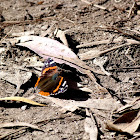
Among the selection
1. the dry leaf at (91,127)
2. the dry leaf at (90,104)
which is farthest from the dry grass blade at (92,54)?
the dry leaf at (91,127)

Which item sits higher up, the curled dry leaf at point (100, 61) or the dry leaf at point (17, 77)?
the curled dry leaf at point (100, 61)

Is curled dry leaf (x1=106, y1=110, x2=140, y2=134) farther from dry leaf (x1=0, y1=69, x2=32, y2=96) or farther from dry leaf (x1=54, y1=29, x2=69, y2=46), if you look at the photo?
dry leaf (x1=54, y1=29, x2=69, y2=46)

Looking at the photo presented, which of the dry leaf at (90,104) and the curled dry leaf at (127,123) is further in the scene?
the dry leaf at (90,104)

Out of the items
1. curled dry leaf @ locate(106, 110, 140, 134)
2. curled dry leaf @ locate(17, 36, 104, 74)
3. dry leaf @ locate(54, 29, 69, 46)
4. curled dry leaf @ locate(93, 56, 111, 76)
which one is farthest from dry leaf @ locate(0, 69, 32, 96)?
curled dry leaf @ locate(106, 110, 140, 134)

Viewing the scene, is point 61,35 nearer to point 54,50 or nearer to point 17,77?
point 54,50

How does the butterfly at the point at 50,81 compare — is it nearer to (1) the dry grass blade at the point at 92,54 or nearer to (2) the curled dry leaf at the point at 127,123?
(1) the dry grass blade at the point at 92,54
